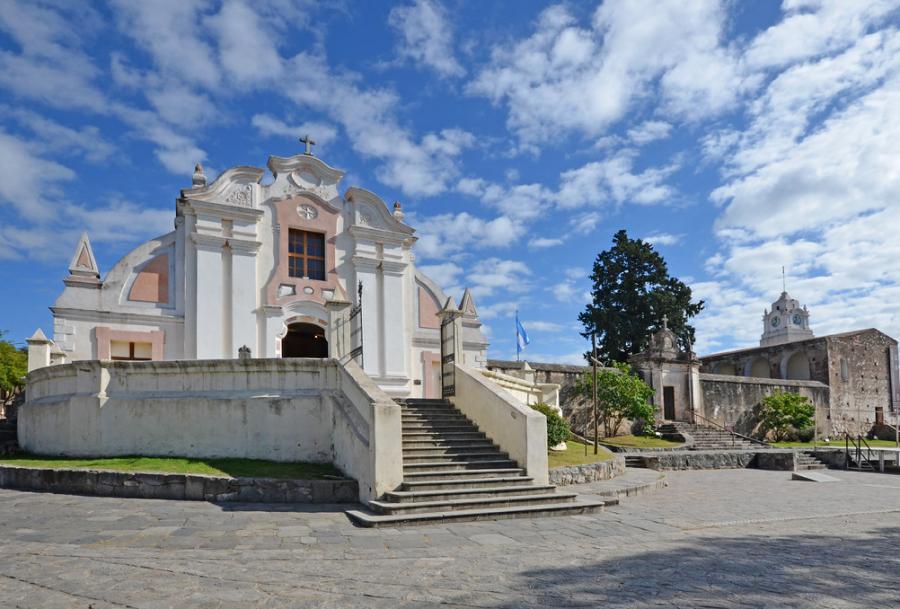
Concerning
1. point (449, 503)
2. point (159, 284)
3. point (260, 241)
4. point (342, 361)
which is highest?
point (260, 241)

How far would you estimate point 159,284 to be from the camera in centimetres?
1752

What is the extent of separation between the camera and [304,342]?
20.0 m

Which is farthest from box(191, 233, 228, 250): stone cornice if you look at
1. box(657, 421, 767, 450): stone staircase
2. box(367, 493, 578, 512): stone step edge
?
box(657, 421, 767, 450): stone staircase

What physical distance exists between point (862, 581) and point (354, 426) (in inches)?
281

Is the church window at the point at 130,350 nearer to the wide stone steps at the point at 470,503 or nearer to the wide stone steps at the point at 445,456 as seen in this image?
the wide stone steps at the point at 445,456

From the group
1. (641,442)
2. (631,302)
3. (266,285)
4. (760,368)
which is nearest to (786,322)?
(760,368)

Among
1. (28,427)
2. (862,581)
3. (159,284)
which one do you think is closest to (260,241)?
(159,284)

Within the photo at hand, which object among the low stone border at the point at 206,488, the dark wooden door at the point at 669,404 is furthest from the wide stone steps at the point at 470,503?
the dark wooden door at the point at 669,404

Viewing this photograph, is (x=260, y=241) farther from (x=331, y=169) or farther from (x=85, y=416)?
(x=85, y=416)

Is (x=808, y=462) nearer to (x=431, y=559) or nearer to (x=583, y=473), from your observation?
(x=583, y=473)

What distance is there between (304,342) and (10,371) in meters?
17.3

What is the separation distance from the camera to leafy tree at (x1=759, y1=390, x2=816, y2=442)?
30.7 m

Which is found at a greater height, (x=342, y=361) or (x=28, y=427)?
(x=342, y=361)

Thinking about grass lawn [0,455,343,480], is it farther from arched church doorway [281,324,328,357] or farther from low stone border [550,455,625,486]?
arched church doorway [281,324,328,357]
